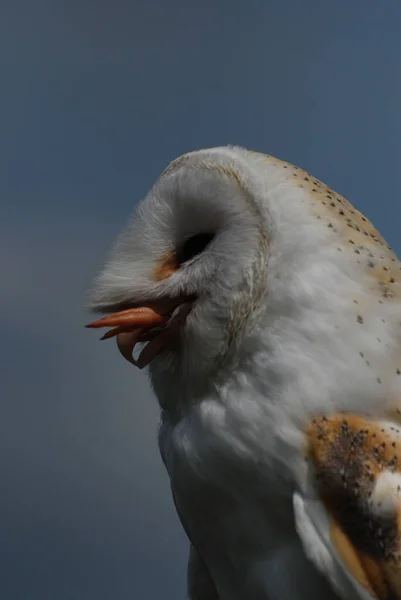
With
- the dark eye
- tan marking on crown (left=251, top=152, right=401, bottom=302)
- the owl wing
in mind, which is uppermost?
the dark eye

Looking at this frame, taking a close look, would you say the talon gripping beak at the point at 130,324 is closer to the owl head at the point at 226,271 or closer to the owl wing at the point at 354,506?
the owl head at the point at 226,271

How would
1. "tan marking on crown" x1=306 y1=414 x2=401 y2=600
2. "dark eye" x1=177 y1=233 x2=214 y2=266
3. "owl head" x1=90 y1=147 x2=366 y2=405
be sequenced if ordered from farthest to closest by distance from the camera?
"dark eye" x1=177 y1=233 x2=214 y2=266 → "owl head" x1=90 y1=147 x2=366 y2=405 → "tan marking on crown" x1=306 y1=414 x2=401 y2=600

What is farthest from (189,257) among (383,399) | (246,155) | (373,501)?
(373,501)

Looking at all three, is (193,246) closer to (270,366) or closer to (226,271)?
(226,271)

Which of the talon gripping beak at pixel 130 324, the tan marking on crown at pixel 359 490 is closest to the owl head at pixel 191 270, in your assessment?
the talon gripping beak at pixel 130 324

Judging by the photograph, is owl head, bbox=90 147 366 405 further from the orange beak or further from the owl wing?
the owl wing

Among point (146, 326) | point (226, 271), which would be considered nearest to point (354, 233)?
point (226, 271)

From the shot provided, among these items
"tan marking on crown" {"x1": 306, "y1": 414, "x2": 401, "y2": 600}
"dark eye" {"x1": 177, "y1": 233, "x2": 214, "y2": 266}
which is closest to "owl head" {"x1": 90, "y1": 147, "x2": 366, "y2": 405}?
"dark eye" {"x1": 177, "y1": 233, "x2": 214, "y2": 266}

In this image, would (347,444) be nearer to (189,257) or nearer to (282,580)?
(282,580)
